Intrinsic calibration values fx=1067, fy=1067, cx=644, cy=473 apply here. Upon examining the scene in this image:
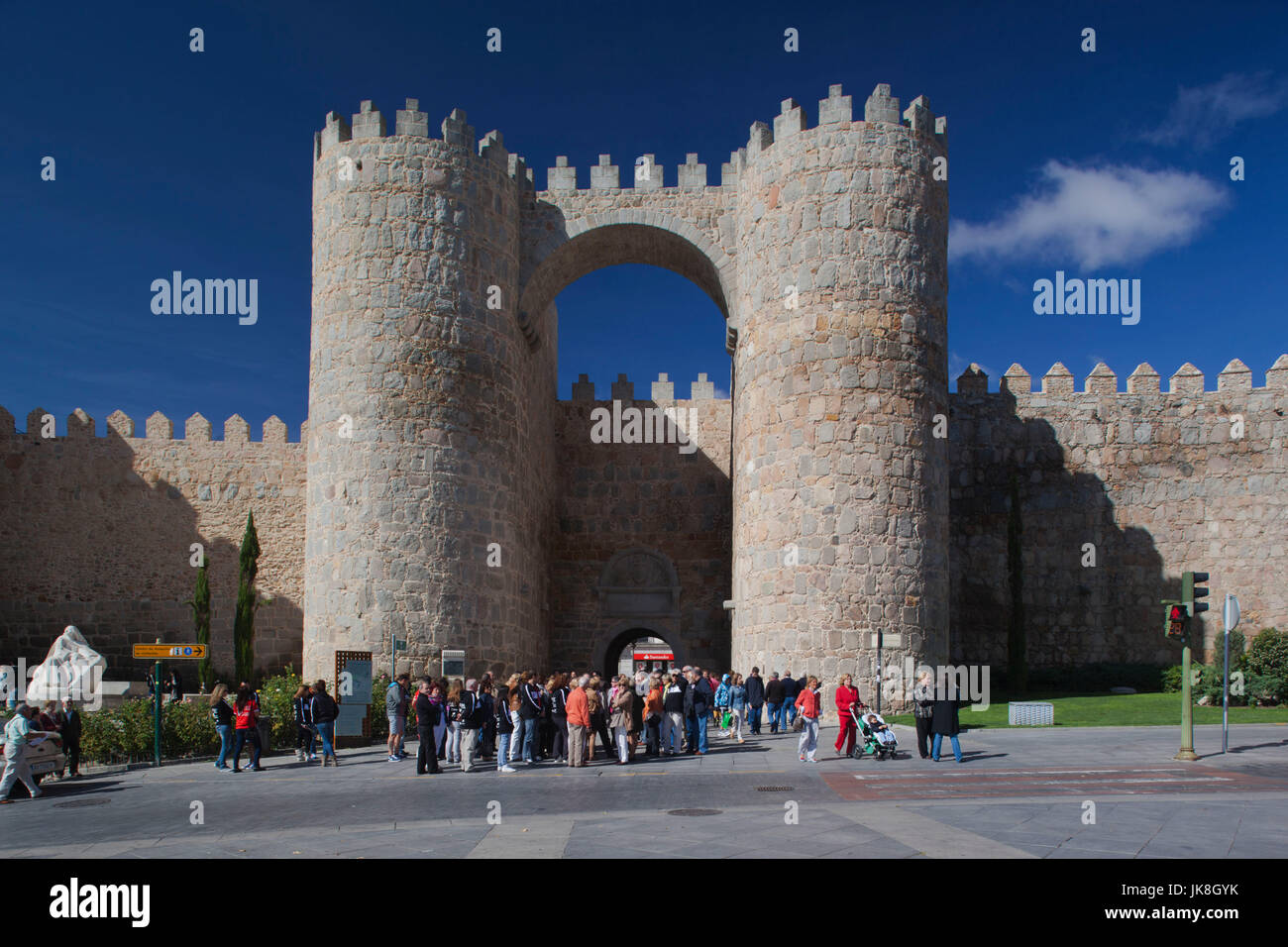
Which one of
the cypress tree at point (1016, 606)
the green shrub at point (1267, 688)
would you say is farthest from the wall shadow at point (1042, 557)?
the green shrub at point (1267, 688)

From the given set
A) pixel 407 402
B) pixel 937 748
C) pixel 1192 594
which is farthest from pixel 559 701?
pixel 1192 594

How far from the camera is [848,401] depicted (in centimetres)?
2388

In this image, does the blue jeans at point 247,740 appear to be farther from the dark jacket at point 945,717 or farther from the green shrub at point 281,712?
the dark jacket at point 945,717

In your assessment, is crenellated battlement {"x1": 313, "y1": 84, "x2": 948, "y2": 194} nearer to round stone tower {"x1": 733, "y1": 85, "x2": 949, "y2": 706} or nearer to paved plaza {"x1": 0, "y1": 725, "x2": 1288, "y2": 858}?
round stone tower {"x1": 733, "y1": 85, "x2": 949, "y2": 706}

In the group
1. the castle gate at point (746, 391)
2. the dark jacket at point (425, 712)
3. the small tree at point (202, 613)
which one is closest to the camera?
the dark jacket at point (425, 712)

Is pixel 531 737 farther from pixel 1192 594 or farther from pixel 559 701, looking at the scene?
pixel 1192 594

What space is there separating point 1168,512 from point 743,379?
44.4 feet

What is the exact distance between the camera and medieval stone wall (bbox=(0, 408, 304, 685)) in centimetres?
3516

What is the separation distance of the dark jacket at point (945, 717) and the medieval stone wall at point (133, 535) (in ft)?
80.5

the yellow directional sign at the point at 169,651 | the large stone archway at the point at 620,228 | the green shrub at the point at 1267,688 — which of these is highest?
the large stone archway at the point at 620,228

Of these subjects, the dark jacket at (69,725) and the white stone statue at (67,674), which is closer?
the dark jacket at (69,725)

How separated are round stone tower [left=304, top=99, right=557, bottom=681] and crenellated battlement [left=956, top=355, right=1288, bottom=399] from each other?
48.0ft

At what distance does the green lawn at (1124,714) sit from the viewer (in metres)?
20.5
